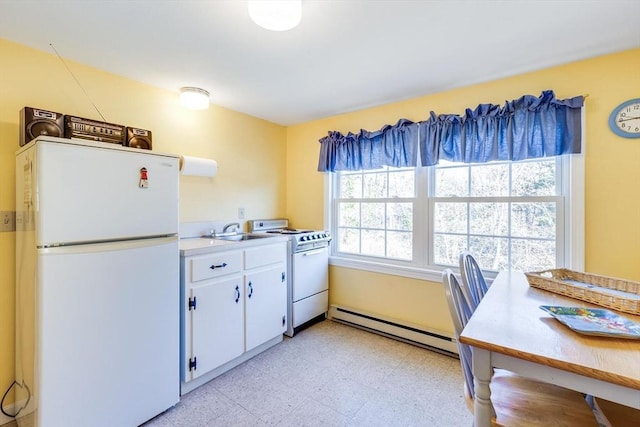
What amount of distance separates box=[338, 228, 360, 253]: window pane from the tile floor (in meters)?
0.98

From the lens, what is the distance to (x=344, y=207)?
10.4 ft

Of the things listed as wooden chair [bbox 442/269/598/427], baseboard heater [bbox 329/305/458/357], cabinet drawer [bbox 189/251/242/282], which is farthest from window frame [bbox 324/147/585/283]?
cabinet drawer [bbox 189/251/242/282]

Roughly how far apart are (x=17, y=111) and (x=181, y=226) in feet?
4.05

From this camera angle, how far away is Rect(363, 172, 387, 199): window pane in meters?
2.89

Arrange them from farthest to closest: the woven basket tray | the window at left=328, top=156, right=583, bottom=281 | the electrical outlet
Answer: the window at left=328, top=156, right=583, bottom=281
the electrical outlet
the woven basket tray

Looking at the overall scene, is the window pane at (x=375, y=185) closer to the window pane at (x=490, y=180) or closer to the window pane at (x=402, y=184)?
the window pane at (x=402, y=184)

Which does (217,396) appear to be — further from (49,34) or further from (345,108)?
(345,108)

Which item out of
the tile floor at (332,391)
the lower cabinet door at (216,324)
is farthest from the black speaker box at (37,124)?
the tile floor at (332,391)

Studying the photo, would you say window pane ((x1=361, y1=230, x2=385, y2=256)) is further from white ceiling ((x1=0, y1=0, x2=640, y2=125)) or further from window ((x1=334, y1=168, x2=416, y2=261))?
white ceiling ((x1=0, y1=0, x2=640, y2=125))

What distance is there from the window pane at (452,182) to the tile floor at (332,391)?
1.40 metres

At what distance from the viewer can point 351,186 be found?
3119 mm

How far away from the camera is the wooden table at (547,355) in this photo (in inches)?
31.3

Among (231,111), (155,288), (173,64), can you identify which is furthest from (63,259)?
(231,111)

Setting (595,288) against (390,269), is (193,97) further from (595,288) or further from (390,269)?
(595,288)
